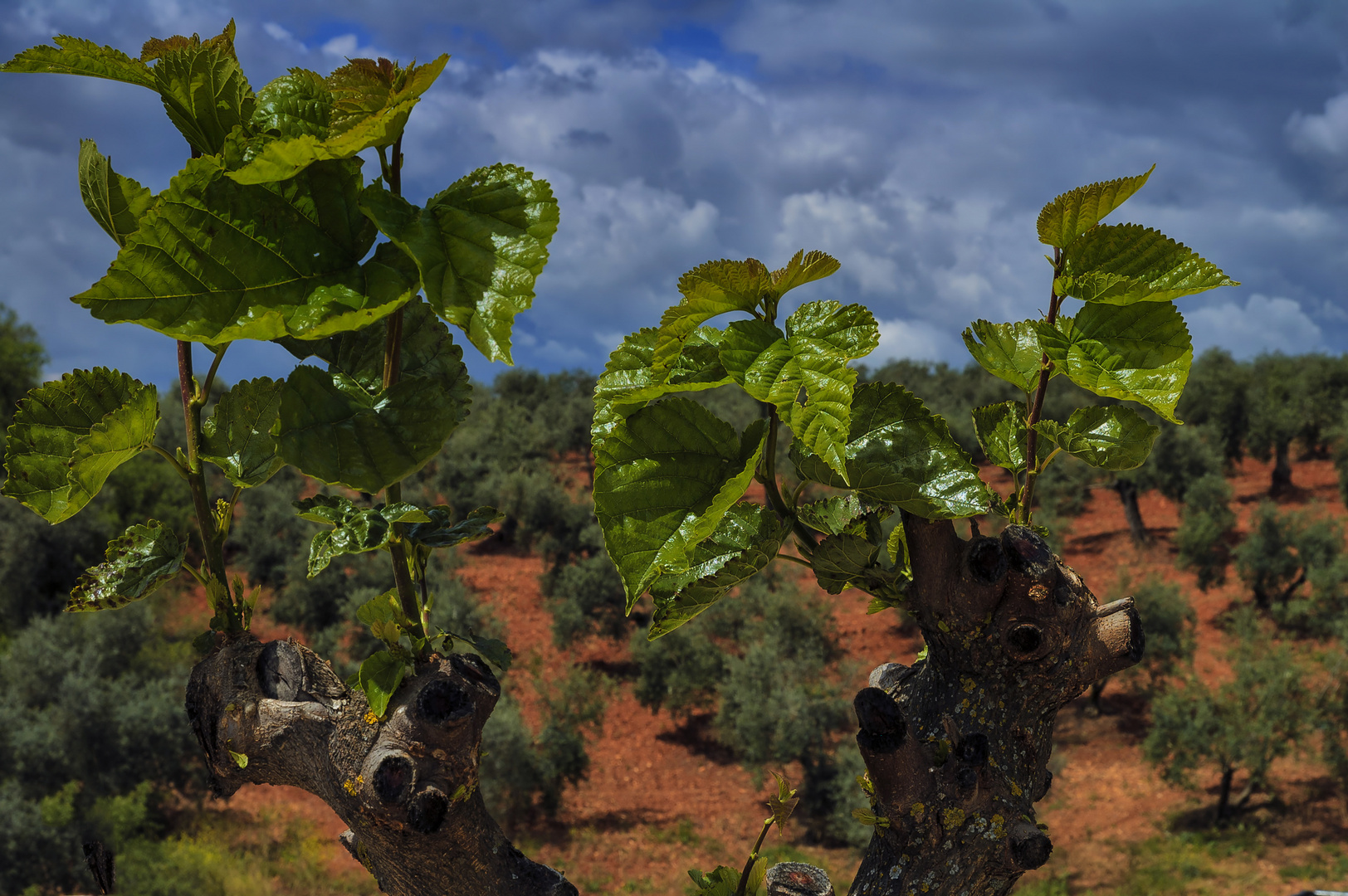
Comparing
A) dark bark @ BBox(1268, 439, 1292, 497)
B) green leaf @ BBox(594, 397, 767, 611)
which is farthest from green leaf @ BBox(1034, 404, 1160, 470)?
dark bark @ BBox(1268, 439, 1292, 497)

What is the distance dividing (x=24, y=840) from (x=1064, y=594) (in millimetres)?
12935

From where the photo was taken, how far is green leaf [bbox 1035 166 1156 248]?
1.52 meters

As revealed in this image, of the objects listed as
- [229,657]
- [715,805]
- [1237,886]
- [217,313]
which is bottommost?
[1237,886]

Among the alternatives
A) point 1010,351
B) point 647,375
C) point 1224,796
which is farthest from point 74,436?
point 1224,796

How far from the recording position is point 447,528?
158cm

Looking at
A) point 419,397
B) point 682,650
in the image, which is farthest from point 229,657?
point 682,650

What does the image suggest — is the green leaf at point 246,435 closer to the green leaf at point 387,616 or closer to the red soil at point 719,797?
the green leaf at point 387,616

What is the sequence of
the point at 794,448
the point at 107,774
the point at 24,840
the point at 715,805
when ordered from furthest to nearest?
the point at 715,805
the point at 107,774
the point at 24,840
the point at 794,448

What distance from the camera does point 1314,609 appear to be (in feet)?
56.3

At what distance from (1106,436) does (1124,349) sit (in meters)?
0.23

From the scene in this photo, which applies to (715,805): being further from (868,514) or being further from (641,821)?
(868,514)

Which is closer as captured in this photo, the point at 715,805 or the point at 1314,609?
the point at 715,805

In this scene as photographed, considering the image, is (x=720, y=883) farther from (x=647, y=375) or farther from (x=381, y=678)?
(x=647, y=375)

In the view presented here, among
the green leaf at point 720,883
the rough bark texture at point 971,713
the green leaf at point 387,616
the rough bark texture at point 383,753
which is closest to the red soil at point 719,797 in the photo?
the green leaf at point 720,883
